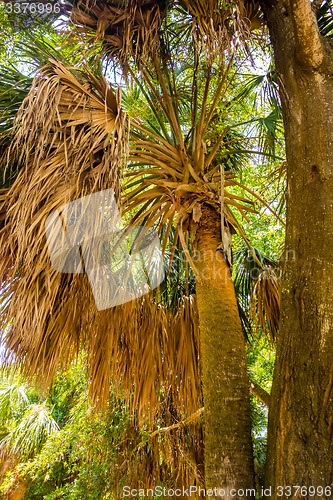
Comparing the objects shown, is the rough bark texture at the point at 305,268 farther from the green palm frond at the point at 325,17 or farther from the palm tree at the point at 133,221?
the green palm frond at the point at 325,17

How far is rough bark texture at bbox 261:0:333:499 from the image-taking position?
1.18 m

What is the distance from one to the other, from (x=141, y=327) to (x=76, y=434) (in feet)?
8.53

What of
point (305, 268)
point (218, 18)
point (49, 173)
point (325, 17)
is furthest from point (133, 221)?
point (325, 17)

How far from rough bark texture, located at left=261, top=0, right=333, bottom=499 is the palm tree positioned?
45 centimetres

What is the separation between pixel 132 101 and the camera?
339cm

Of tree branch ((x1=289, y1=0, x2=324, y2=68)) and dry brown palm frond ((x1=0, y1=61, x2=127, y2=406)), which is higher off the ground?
tree branch ((x1=289, y1=0, x2=324, y2=68))

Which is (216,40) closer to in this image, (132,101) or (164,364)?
(132,101)

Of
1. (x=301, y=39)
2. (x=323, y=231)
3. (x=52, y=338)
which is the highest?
(x=301, y=39)

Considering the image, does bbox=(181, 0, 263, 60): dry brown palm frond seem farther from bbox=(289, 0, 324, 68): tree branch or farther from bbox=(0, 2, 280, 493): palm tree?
bbox=(289, 0, 324, 68): tree branch

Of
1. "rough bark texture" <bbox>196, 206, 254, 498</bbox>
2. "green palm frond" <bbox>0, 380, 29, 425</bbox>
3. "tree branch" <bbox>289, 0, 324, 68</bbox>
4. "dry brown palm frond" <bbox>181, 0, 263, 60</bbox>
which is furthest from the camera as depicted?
"green palm frond" <bbox>0, 380, 29, 425</bbox>

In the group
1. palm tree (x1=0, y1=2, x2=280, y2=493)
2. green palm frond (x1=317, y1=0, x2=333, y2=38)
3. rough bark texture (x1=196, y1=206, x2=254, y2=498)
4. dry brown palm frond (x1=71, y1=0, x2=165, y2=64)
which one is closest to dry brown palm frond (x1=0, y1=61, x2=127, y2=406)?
palm tree (x1=0, y1=2, x2=280, y2=493)

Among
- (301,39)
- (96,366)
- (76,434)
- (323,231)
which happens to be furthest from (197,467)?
(301,39)

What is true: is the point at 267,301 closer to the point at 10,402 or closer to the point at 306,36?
the point at 306,36

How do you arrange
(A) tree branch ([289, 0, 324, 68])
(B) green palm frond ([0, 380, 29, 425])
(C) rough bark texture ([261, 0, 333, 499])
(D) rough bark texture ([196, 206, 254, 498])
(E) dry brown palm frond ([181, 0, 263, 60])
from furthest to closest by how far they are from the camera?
(B) green palm frond ([0, 380, 29, 425]) → (E) dry brown palm frond ([181, 0, 263, 60]) → (A) tree branch ([289, 0, 324, 68]) → (D) rough bark texture ([196, 206, 254, 498]) → (C) rough bark texture ([261, 0, 333, 499])
